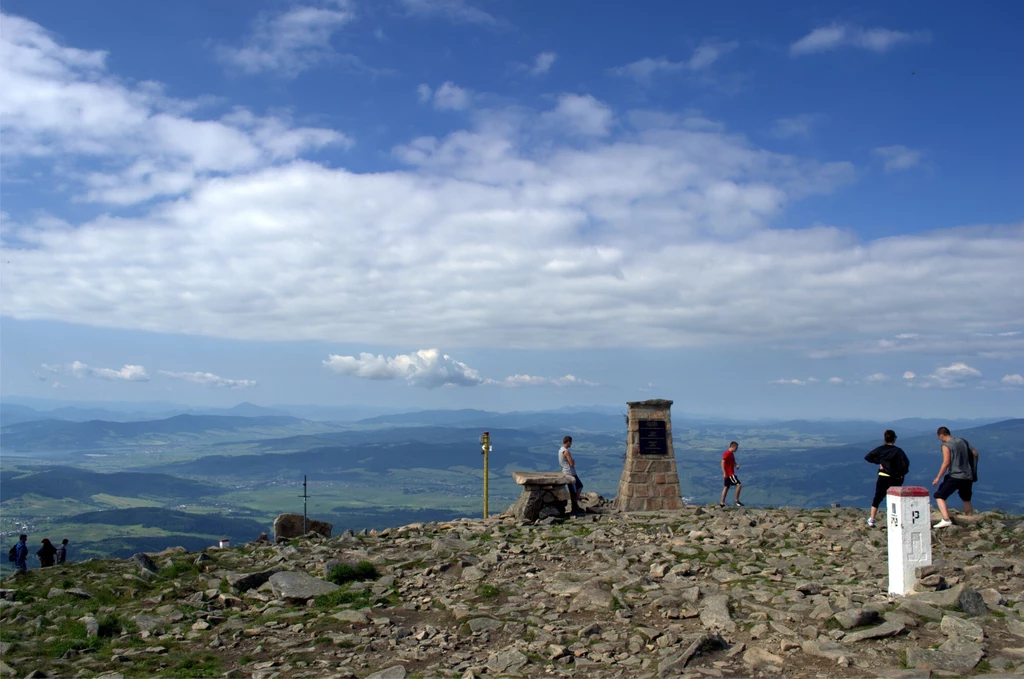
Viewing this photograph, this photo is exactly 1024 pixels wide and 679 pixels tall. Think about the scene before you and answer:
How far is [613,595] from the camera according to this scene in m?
11.6

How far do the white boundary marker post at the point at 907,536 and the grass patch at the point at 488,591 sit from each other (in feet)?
21.3

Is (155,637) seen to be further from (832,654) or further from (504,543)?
(832,654)

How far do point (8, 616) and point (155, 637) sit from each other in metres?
3.77

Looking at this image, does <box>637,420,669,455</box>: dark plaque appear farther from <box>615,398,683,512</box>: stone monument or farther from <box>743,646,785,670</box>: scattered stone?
<box>743,646,785,670</box>: scattered stone

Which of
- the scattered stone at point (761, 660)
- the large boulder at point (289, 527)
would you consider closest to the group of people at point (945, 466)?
the scattered stone at point (761, 660)

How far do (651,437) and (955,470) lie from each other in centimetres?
823

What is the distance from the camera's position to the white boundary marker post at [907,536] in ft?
35.8

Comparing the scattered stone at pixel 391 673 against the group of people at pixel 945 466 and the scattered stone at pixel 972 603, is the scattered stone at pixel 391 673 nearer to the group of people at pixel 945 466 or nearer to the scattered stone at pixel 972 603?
the scattered stone at pixel 972 603

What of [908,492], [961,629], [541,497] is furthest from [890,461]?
[541,497]

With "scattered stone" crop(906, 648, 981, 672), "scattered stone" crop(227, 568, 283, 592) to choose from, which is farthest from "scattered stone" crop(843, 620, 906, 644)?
"scattered stone" crop(227, 568, 283, 592)

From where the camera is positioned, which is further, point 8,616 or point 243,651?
point 8,616

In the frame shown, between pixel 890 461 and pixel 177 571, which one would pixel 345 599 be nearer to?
pixel 177 571

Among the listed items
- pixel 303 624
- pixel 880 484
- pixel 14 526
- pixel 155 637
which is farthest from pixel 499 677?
pixel 14 526

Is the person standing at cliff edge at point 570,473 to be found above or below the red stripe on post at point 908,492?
below
